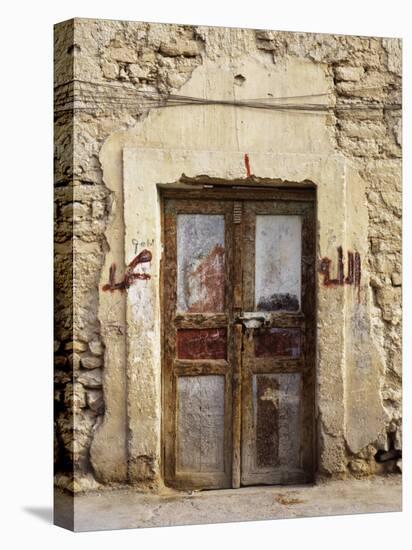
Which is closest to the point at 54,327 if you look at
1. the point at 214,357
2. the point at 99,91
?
the point at 214,357

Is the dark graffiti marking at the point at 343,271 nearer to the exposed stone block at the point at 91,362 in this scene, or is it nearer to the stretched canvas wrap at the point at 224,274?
the stretched canvas wrap at the point at 224,274

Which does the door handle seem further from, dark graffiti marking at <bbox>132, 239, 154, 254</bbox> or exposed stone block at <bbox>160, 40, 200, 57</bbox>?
exposed stone block at <bbox>160, 40, 200, 57</bbox>

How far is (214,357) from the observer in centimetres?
713

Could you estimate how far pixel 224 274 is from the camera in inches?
280

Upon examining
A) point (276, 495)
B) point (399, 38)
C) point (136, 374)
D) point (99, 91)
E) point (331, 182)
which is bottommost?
point (276, 495)

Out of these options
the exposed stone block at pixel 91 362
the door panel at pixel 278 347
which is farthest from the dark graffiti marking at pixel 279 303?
the exposed stone block at pixel 91 362

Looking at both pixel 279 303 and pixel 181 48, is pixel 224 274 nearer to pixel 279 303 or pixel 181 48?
pixel 279 303

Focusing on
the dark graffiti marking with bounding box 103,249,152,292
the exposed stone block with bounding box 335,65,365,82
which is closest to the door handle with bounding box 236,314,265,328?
the dark graffiti marking with bounding box 103,249,152,292

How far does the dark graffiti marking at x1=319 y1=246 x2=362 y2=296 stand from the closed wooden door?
0.15m

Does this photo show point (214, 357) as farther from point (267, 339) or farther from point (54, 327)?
point (54, 327)

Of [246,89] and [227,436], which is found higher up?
[246,89]

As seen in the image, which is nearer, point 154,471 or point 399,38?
point 154,471

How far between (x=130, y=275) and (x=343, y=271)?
1.38m

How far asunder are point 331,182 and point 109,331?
5.59ft
